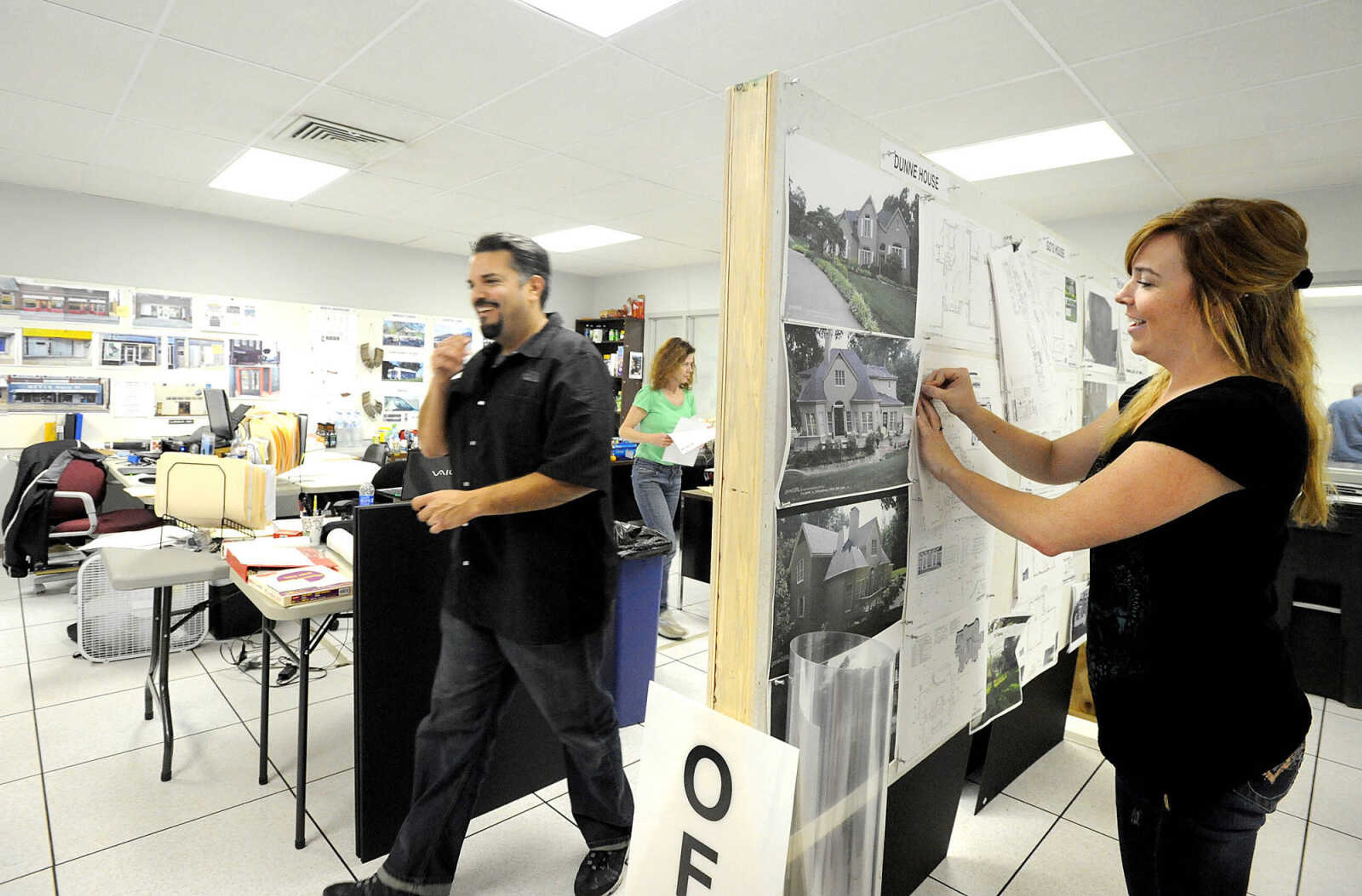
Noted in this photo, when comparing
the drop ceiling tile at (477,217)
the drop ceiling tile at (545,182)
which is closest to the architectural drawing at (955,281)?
the drop ceiling tile at (545,182)

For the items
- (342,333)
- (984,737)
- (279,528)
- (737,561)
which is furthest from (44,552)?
(984,737)

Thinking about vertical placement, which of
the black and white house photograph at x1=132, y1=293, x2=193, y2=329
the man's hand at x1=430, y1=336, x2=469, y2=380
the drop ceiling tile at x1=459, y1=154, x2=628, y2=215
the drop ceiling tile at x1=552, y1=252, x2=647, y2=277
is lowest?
the man's hand at x1=430, y1=336, x2=469, y2=380

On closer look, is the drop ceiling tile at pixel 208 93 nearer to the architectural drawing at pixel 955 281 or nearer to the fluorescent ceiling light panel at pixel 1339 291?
the architectural drawing at pixel 955 281

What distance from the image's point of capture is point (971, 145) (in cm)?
401

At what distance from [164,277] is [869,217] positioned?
6.82m

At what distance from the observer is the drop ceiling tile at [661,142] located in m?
3.71

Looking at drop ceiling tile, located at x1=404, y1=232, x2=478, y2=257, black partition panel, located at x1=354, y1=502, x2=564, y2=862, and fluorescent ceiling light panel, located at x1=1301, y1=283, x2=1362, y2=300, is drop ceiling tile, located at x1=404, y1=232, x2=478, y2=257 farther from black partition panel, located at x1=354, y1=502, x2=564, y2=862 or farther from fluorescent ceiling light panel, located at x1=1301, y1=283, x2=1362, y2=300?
fluorescent ceiling light panel, located at x1=1301, y1=283, x2=1362, y2=300

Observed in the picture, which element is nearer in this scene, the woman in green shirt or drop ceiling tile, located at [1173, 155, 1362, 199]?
the woman in green shirt

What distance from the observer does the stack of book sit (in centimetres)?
186

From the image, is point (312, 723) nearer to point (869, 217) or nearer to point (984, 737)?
point (984, 737)

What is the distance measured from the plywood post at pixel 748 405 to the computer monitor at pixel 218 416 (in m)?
4.93

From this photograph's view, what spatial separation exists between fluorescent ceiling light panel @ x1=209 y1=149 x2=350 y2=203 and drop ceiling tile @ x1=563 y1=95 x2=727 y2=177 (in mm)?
1848

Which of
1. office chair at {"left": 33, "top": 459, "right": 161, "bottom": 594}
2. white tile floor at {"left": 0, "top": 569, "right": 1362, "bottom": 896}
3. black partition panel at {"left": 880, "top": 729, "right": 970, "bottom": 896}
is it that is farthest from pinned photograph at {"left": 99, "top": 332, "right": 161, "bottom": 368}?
black partition panel at {"left": 880, "top": 729, "right": 970, "bottom": 896}

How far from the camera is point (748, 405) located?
1000 mm
